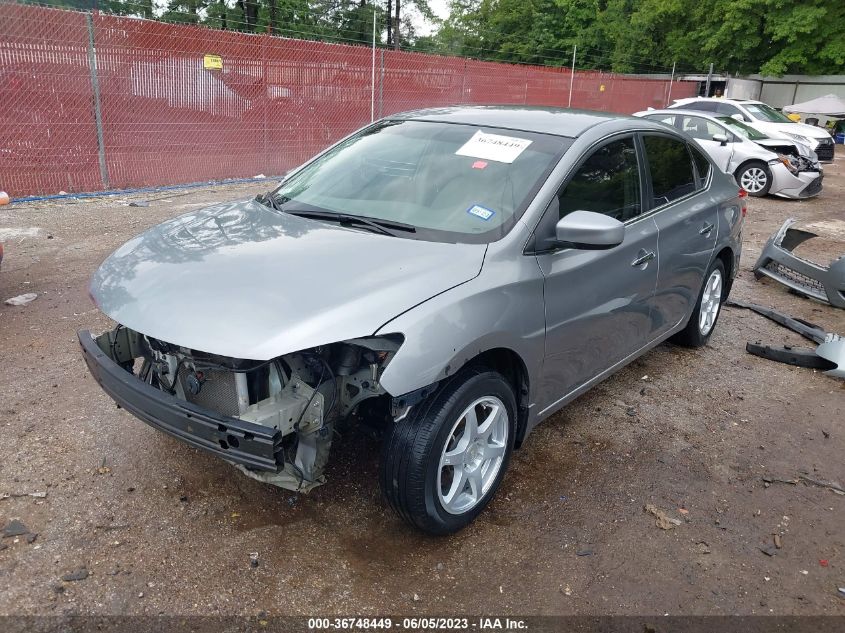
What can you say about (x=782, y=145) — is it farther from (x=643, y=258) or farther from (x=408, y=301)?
(x=408, y=301)

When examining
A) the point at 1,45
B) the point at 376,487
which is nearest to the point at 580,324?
the point at 376,487

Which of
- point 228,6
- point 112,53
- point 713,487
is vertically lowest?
point 713,487

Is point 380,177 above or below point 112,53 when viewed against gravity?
below

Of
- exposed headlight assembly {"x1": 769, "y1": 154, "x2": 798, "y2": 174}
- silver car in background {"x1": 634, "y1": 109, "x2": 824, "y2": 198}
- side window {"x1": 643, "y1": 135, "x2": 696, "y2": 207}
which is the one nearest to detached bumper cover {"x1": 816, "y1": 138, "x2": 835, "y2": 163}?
silver car in background {"x1": 634, "y1": 109, "x2": 824, "y2": 198}

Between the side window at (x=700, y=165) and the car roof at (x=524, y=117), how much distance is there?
0.83 m

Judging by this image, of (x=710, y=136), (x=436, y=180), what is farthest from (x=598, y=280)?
(x=710, y=136)

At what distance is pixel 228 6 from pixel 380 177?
30740mm

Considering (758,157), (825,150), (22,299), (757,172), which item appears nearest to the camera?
(22,299)

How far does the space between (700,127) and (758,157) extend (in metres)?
1.21

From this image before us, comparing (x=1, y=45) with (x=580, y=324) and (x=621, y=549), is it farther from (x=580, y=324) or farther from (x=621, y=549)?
(x=621, y=549)

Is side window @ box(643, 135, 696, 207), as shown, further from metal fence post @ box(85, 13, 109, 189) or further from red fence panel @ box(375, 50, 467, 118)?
red fence panel @ box(375, 50, 467, 118)

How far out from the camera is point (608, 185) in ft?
11.7

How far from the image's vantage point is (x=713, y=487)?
11.1 ft

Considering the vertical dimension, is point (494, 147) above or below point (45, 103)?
above
